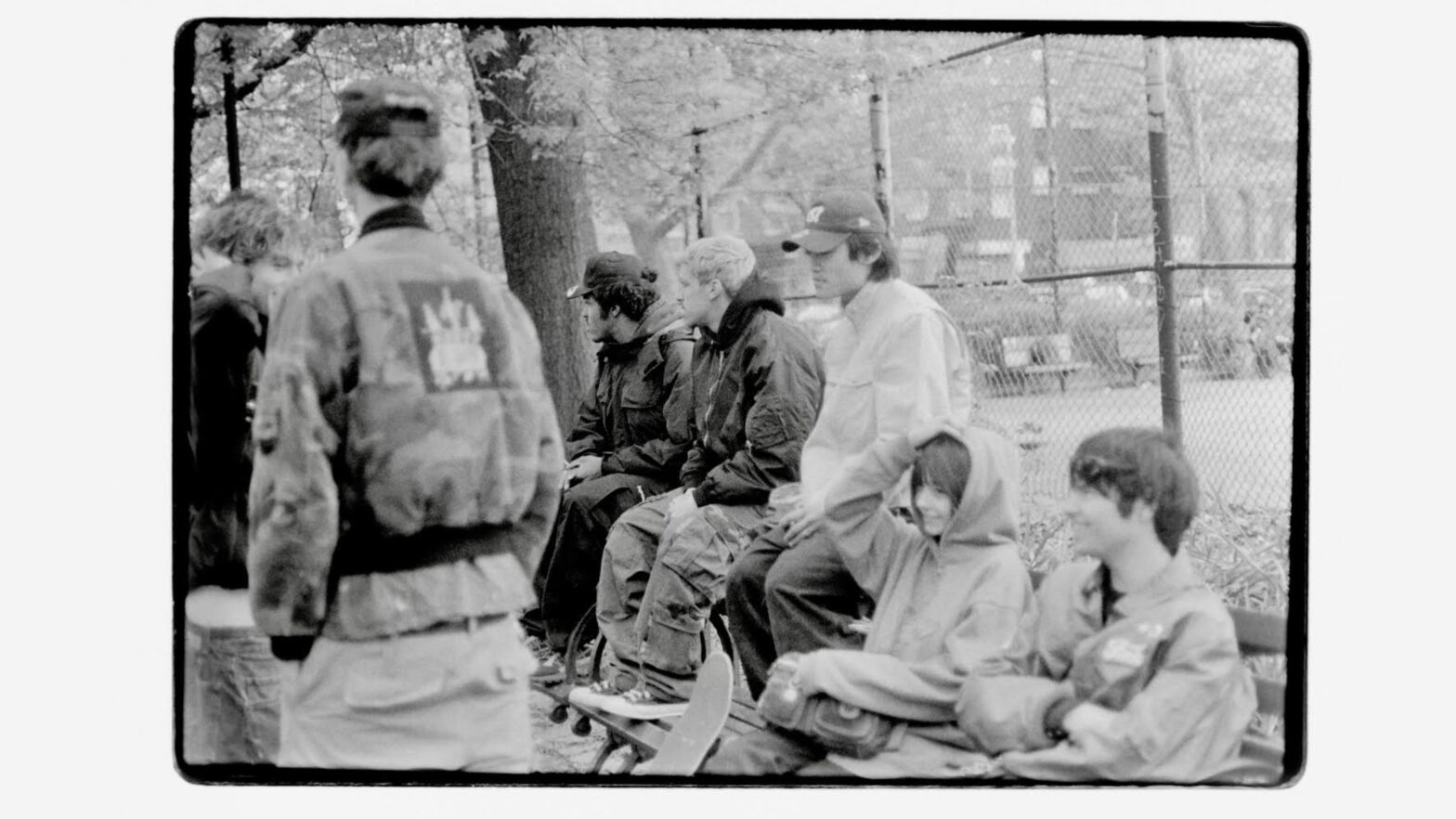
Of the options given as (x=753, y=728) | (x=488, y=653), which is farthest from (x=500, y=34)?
(x=753, y=728)

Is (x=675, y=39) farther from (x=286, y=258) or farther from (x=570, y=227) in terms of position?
(x=286, y=258)

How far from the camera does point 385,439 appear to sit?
15.7 feet

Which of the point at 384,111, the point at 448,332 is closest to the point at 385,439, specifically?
the point at 448,332

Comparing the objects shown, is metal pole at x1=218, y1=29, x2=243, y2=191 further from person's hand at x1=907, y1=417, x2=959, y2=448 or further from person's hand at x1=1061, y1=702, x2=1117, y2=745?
person's hand at x1=1061, y1=702, x2=1117, y2=745

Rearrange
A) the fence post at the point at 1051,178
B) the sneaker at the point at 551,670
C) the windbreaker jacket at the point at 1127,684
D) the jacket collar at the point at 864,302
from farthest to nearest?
the sneaker at the point at 551,670 < the fence post at the point at 1051,178 < the jacket collar at the point at 864,302 < the windbreaker jacket at the point at 1127,684

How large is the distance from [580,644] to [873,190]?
1933 mm

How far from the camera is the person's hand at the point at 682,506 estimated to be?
5664mm

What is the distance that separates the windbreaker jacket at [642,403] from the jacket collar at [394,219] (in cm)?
115

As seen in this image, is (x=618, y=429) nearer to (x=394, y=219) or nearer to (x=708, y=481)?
(x=708, y=481)

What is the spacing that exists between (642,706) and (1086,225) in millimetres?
1956

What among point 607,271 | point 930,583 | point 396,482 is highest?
point 607,271

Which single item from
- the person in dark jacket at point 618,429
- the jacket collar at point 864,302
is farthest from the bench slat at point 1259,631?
the person in dark jacket at point 618,429

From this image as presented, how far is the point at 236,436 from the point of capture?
5098 millimetres

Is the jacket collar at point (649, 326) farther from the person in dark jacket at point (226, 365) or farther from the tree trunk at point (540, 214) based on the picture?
the person in dark jacket at point (226, 365)
